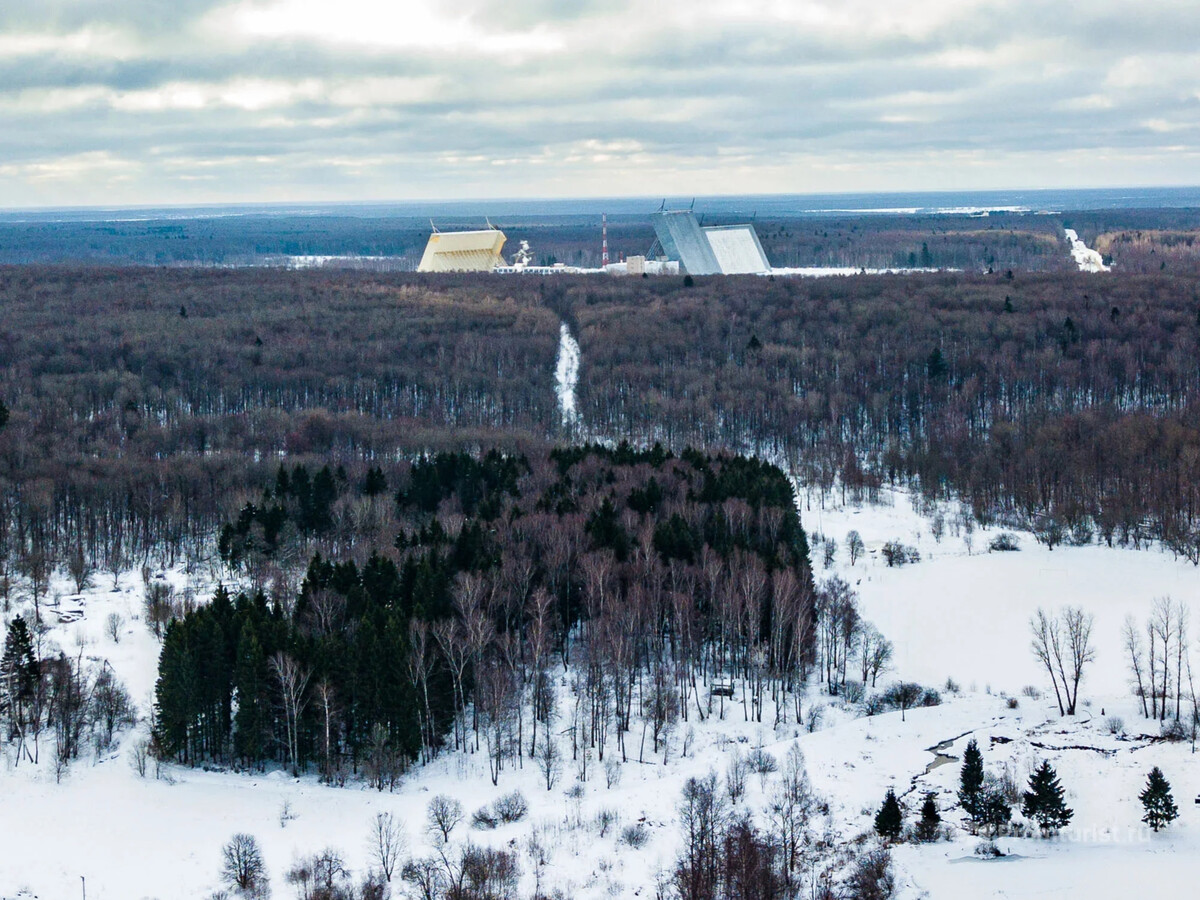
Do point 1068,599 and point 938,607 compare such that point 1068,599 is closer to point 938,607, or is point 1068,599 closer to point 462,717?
point 938,607

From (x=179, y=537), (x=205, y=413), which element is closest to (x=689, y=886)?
(x=179, y=537)

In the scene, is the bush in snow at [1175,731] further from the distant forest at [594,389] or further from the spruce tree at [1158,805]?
the distant forest at [594,389]

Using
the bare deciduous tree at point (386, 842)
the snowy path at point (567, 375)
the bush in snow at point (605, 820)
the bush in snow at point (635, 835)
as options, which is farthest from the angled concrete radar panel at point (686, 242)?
the bare deciduous tree at point (386, 842)

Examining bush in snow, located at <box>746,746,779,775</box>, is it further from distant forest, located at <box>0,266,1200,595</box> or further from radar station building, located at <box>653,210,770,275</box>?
radar station building, located at <box>653,210,770,275</box>

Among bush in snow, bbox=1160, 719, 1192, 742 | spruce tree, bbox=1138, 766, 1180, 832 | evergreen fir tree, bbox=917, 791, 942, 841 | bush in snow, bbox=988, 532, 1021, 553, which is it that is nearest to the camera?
spruce tree, bbox=1138, 766, 1180, 832

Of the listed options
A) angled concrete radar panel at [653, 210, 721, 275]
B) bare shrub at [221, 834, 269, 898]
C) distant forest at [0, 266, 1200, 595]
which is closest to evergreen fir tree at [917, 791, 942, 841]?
bare shrub at [221, 834, 269, 898]

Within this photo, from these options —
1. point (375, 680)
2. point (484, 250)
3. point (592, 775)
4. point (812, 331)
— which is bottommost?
point (592, 775)
